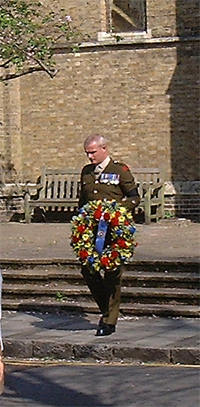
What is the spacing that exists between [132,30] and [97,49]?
40.9 inches

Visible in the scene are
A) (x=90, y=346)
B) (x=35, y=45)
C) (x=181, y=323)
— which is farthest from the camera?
(x=35, y=45)

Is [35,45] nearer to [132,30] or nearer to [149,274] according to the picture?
[132,30]

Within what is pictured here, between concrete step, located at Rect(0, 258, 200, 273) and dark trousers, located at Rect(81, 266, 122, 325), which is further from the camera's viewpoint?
concrete step, located at Rect(0, 258, 200, 273)

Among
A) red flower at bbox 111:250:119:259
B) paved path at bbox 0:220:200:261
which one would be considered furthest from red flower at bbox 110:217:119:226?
paved path at bbox 0:220:200:261

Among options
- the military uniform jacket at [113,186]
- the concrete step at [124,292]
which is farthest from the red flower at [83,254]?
the concrete step at [124,292]

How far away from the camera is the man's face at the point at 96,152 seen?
1041 cm

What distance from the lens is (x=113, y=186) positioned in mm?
10695

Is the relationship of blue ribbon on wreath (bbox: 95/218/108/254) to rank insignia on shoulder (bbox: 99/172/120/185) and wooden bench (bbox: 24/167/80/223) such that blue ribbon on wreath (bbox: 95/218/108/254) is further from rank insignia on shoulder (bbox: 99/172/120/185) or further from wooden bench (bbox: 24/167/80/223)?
wooden bench (bbox: 24/167/80/223)

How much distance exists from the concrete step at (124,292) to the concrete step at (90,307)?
89 mm

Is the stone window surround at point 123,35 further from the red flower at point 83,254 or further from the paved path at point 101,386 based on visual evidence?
the paved path at point 101,386

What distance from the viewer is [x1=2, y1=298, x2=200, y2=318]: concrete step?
11.6 metres

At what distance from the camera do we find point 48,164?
74.9 feet

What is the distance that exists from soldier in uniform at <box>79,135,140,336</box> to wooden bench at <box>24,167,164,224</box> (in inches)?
379

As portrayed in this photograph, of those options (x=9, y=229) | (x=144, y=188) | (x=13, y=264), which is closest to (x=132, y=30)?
(x=144, y=188)
